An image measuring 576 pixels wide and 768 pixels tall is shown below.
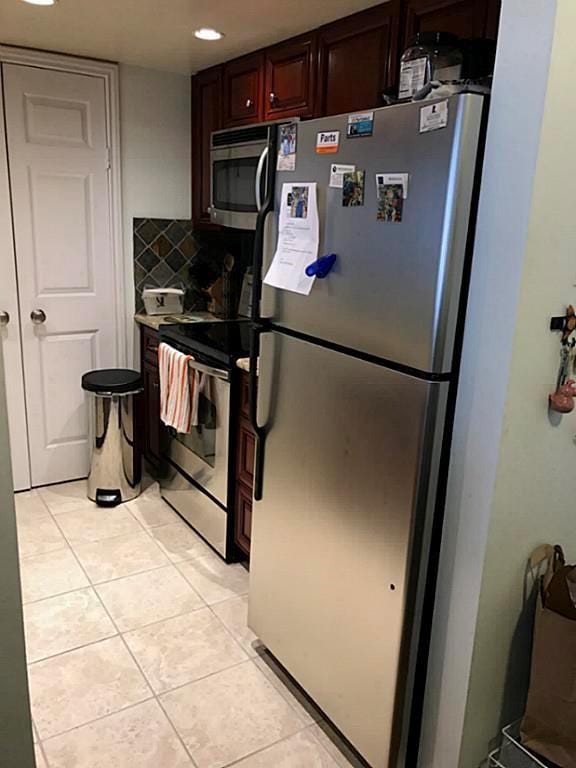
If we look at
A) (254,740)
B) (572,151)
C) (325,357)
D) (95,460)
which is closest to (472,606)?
(325,357)

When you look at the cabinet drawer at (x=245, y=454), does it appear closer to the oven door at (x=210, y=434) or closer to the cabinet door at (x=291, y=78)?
the oven door at (x=210, y=434)

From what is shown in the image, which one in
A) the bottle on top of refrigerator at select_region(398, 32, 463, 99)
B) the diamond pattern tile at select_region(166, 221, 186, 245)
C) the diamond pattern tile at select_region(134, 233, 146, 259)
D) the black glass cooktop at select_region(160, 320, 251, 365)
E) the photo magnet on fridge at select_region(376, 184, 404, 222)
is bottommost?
the black glass cooktop at select_region(160, 320, 251, 365)

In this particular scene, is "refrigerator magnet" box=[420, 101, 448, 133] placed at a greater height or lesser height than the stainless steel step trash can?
greater

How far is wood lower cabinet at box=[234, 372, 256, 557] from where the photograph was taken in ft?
8.21

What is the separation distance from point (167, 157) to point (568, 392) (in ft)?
8.81

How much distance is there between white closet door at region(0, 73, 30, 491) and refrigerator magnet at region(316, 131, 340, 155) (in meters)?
1.98

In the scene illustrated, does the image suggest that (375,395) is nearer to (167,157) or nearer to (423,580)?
(423,580)

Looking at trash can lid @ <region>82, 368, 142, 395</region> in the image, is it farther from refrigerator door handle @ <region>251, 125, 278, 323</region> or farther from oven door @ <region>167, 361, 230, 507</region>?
refrigerator door handle @ <region>251, 125, 278, 323</region>

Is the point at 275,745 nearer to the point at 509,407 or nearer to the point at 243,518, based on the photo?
the point at 243,518

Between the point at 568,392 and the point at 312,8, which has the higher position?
the point at 312,8

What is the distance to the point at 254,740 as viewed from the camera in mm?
1853

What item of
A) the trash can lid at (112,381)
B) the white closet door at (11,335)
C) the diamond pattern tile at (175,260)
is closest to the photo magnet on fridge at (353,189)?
the trash can lid at (112,381)

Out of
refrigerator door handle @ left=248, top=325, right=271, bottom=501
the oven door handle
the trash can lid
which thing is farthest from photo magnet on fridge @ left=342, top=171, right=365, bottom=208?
the trash can lid

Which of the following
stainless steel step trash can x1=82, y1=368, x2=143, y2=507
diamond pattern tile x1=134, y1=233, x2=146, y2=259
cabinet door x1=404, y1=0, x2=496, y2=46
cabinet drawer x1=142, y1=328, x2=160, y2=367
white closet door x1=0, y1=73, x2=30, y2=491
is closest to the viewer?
cabinet door x1=404, y1=0, x2=496, y2=46
